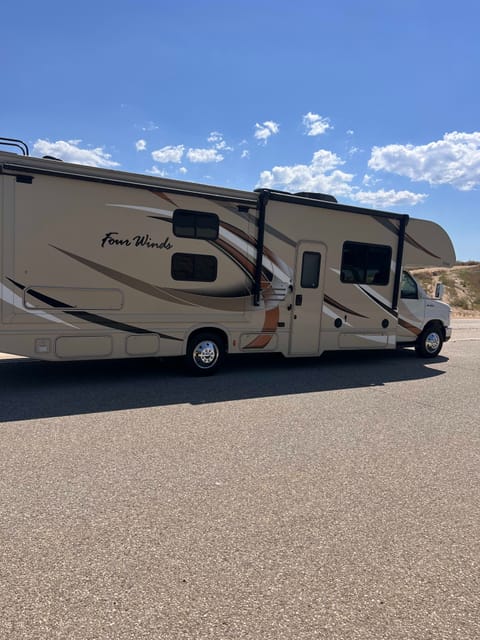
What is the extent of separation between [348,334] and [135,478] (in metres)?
5.83

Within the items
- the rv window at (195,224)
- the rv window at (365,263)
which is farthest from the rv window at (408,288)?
the rv window at (195,224)

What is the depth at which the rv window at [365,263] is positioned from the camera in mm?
8820

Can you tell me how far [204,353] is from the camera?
7645 millimetres

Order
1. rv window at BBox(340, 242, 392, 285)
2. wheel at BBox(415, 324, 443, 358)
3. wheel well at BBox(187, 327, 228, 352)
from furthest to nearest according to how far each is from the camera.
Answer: wheel at BBox(415, 324, 443, 358) → rv window at BBox(340, 242, 392, 285) → wheel well at BBox(187, 327, 228, 352)

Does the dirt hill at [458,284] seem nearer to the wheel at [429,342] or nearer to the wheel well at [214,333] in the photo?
the wheel at [429,342]

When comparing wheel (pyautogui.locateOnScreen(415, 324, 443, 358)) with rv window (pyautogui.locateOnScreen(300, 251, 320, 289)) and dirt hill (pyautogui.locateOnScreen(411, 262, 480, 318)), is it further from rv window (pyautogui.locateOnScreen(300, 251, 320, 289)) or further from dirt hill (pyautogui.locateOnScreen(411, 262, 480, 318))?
dirt hill (pyautogui.locateOnScreen(411, 262, 480, 318))

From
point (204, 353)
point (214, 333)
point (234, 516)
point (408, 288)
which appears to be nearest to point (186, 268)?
point (214, 333)

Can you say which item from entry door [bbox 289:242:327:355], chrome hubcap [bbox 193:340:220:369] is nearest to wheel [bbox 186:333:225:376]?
chrome hubcap [bbox 193:340:220:369]

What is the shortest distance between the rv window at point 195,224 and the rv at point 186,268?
0.05 ft

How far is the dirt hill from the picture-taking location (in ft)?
115

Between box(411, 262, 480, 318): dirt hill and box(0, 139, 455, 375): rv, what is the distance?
2617 cm

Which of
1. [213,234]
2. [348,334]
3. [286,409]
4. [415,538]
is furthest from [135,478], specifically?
[348,334]

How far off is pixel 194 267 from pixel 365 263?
3.44 meters

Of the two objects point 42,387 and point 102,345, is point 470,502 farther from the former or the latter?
point 42,387
